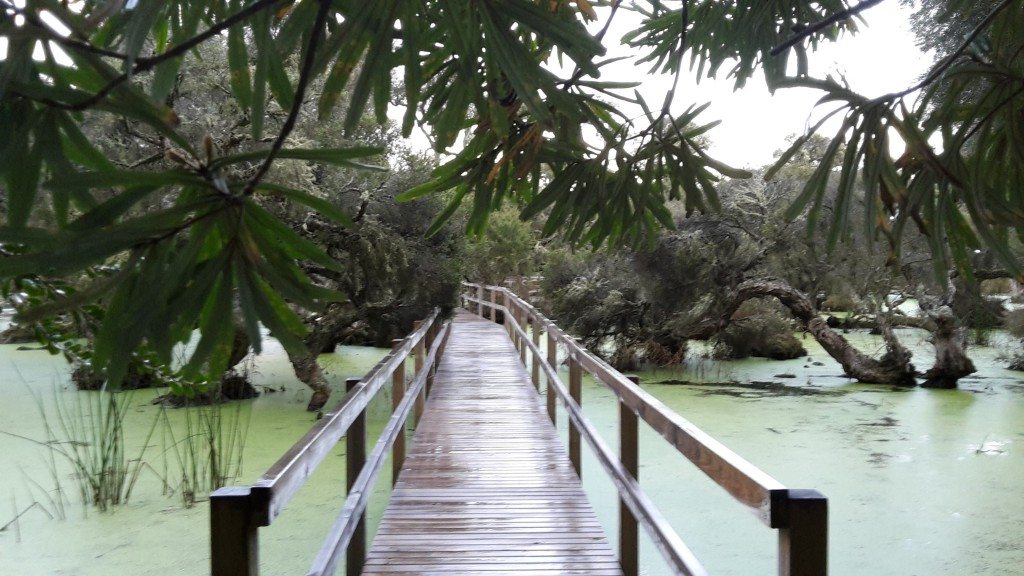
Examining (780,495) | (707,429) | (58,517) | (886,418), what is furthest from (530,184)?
(886,418)

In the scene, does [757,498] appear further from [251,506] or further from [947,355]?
[947,355]

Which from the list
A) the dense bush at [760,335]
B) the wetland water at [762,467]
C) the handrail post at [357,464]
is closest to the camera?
the handrail post at [357,464]

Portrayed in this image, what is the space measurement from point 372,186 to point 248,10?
8.21m

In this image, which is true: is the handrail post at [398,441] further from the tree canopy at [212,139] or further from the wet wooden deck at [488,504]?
the tree canopy at [212,139]

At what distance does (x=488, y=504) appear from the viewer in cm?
361

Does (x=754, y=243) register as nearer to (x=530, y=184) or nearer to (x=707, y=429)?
(x=707, y=429)

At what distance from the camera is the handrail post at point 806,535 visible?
133cm

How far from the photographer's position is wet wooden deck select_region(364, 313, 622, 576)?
288 cm

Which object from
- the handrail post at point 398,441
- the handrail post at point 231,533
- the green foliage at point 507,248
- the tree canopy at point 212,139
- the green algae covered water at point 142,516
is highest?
the green foliage at point 507,248

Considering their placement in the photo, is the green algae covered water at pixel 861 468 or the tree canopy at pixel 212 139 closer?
the tree canopy at pixel 212 139

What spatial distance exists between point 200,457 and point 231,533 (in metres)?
4.71

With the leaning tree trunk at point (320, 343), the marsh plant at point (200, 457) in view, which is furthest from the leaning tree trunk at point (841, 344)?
the marsh plant at point (200, 457)

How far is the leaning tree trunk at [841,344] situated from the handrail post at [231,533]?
9126mm

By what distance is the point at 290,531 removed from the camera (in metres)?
4.76
